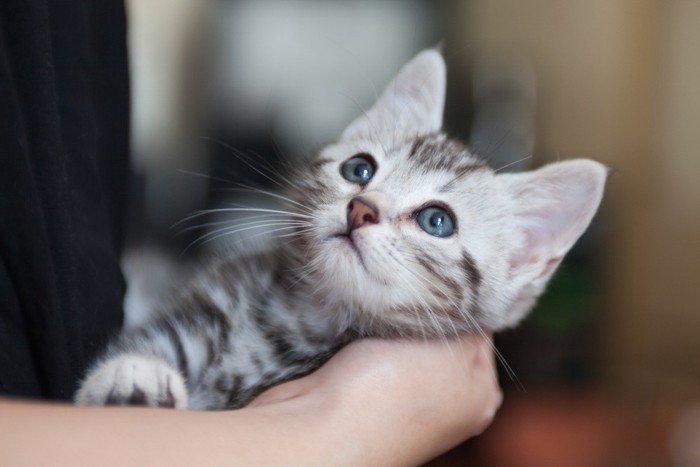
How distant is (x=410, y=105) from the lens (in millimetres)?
1396

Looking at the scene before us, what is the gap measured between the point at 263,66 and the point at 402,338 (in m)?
2.56

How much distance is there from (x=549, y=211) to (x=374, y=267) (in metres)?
0.38

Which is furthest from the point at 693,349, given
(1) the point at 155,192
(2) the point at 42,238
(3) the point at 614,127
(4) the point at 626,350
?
(2) the point at 42,238

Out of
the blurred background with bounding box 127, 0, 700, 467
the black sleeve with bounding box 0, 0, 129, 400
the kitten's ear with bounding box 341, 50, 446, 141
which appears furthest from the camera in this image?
the blurred background with bounding box 127, 0, 700, 467

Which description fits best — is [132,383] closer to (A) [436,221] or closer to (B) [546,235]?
(A) [436,221]

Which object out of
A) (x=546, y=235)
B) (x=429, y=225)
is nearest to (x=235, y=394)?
(x=429, y=225)

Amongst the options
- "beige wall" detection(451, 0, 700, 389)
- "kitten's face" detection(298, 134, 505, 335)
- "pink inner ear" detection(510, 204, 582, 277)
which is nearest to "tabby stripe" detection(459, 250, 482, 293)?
"kitten's face" detection(298, 134, 505, 335)

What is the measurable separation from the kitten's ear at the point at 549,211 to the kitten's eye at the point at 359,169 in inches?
10.3

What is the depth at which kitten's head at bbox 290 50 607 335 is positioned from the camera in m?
1.08

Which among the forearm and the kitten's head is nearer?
the forearm

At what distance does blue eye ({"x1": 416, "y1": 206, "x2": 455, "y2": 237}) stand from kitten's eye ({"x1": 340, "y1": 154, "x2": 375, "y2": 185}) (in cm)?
14

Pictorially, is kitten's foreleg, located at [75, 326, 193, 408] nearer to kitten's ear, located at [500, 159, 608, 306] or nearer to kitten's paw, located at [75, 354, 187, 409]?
kitten's paw, located at [75, 354, 187, 409]

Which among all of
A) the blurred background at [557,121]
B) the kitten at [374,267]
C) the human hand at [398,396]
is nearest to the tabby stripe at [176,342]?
the kitten at [374,267]

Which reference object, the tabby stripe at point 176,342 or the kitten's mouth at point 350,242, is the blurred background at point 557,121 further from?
the kitten's mouth at point 350,242
